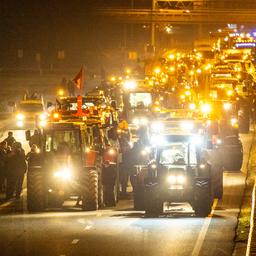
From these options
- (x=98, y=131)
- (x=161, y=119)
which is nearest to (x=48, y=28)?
(x=161, y=119)

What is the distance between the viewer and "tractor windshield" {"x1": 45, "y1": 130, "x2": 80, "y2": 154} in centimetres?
2475

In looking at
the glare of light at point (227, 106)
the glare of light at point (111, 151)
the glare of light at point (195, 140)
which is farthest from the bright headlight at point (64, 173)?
the glare of light at point (227, 106)

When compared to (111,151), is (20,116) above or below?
above

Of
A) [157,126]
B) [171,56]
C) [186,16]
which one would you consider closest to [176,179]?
[157,126]

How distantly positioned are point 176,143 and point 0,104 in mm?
50077

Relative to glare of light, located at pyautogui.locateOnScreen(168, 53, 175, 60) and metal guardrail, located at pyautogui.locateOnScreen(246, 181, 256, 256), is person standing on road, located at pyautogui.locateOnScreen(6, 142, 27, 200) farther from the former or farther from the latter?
glare of light, located at pyautogui.locateOnScreen(168, 53, 175, 60)

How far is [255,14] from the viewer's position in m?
77.2

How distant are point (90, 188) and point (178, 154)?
2401 millimetres

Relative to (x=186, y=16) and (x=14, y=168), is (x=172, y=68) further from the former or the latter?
(x=186, y=16)

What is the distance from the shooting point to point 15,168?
2844 centimetres

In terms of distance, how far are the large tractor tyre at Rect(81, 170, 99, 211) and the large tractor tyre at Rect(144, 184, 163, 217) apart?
5.18 ft

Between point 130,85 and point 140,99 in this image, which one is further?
point 130,85

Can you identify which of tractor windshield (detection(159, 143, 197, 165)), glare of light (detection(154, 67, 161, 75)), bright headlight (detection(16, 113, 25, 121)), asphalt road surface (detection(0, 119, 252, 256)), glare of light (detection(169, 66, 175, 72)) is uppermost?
glare of light (detection(154, 67, 161, 75))

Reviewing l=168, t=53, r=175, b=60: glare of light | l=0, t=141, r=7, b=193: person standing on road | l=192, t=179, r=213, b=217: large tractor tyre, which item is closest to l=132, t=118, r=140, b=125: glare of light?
l=168, t=53, r=175, b=60: glare of light
